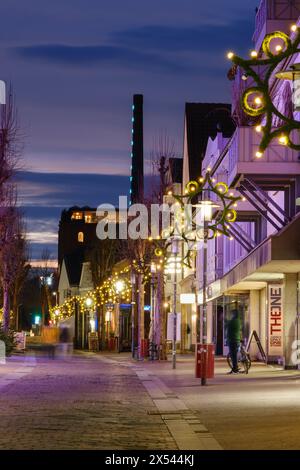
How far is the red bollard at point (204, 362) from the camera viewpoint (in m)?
26.2

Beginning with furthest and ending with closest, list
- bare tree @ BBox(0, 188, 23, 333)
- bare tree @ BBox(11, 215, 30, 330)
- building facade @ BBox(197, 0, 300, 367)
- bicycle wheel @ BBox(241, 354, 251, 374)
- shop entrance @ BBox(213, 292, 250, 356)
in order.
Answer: bare tree @ BBox(11, 215, 30, 330) → bare tree @ BBox(0, 188, 23, 333) → shop entrance @ BBox(213, 292, 250, 356) → building facade @ BBox(197, 0, 300, 367) → bicycle wheel @ BBox(241, 354, 251, 374)

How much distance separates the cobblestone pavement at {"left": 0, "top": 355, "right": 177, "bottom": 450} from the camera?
13.7m

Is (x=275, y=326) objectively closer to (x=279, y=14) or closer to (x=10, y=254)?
(x=279, y=14)

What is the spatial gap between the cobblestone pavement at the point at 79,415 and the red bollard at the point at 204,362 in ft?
4.75

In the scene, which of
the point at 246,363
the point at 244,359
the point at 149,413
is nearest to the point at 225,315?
the point at 244,359

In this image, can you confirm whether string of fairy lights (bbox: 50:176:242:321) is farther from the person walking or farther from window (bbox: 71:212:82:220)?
window (bbox: 71:212:82:220)

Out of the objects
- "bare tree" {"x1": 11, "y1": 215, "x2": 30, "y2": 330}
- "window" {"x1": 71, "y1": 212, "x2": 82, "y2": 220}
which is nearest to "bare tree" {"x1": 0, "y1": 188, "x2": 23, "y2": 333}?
"bare tree" {"x1": 11, "y1": 215, "x2": 30, "y2": 330}

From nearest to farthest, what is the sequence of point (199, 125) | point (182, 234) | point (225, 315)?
point (182, 234)
point (225, 315)
point (199, 125)

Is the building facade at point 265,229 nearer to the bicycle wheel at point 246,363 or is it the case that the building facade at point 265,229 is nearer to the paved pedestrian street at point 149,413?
the bicycle wheel at point 246,363

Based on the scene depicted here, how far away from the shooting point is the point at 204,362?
26.2 metres

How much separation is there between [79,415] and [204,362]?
9.06 m

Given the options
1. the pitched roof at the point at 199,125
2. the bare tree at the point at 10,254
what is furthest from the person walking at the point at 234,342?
the pitched roof at the point at 199,125

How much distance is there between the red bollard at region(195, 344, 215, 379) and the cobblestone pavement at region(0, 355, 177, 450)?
1.45 metres
